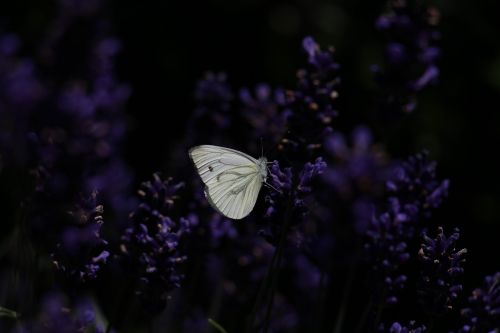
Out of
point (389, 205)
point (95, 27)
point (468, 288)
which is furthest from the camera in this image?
point (468, 288)

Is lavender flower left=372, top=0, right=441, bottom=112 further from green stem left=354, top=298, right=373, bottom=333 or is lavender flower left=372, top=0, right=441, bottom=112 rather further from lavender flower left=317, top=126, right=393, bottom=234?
green stem left=354, top=298, right=373, bottom=333

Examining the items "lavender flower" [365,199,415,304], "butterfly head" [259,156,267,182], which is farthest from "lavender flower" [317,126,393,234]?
"butterfly head" [259,156,267,182]

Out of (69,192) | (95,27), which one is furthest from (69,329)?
(95,27)

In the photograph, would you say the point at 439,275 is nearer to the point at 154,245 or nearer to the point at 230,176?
the point at 154,245

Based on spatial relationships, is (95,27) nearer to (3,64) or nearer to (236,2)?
(3,64)

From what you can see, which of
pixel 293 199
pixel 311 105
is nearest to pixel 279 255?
pixel 293 199

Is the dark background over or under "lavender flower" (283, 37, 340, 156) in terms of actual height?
over

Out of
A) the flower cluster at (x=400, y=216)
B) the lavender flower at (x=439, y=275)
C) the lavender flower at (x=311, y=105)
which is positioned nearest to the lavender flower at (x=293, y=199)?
the lavender flower at (x=311, y=105)
